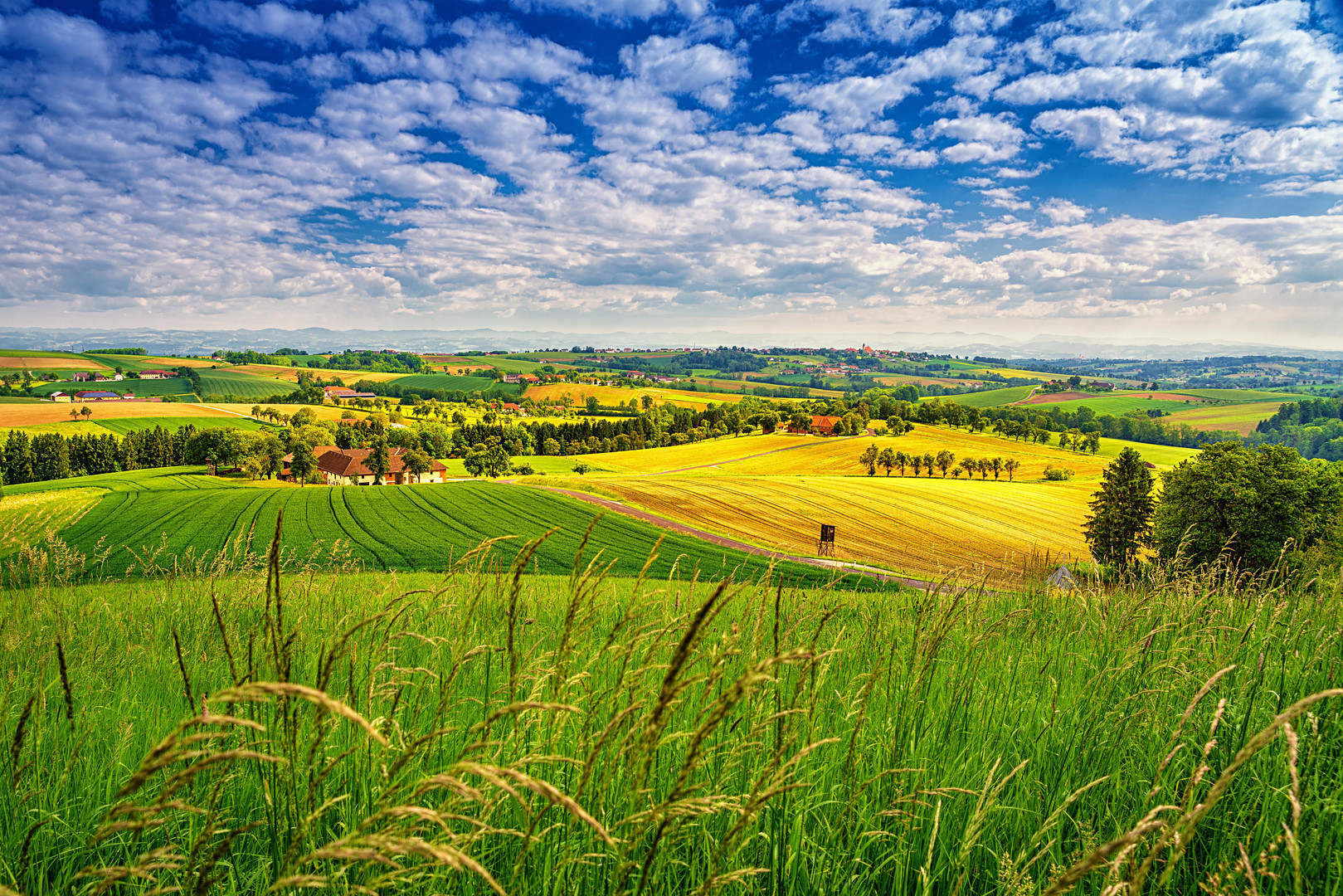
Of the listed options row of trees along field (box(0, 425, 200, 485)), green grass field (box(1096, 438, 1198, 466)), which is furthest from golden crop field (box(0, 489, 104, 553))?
green grass field (box(1096, 438, 1198, 466))

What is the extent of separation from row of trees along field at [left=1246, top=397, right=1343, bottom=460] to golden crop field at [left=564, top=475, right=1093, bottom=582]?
198ft

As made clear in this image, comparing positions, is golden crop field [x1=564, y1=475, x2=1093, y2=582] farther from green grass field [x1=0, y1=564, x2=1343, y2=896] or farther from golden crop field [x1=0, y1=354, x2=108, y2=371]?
golden crop field [x1=0, y1=354, x2=108, y2=371]

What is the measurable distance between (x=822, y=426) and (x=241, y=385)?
159 m

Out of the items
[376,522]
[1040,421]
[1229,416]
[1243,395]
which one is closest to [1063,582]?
[376,522]

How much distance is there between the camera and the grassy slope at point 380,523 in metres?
39.3

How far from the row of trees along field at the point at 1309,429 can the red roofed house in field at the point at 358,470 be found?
132 m

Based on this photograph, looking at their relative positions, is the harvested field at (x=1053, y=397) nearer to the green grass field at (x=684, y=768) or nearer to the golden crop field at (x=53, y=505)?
the golden crop field at (x=53, y=505)

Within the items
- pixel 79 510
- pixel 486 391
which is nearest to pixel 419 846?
pixel 79 510

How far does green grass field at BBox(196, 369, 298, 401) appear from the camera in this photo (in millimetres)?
160125

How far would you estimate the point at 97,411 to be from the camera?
106062mm

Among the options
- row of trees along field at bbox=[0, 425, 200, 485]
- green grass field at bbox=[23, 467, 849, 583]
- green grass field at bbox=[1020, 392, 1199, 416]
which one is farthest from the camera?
green grass field at bbox=[1020, 392, 1199, 416]

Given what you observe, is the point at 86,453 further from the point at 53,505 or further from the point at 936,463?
the point at 936,463

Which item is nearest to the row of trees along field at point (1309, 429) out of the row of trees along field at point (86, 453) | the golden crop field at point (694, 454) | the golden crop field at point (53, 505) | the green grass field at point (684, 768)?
the golden crop field at point (694, 454)

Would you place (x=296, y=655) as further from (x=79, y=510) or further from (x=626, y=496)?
(x=79, y=510)
